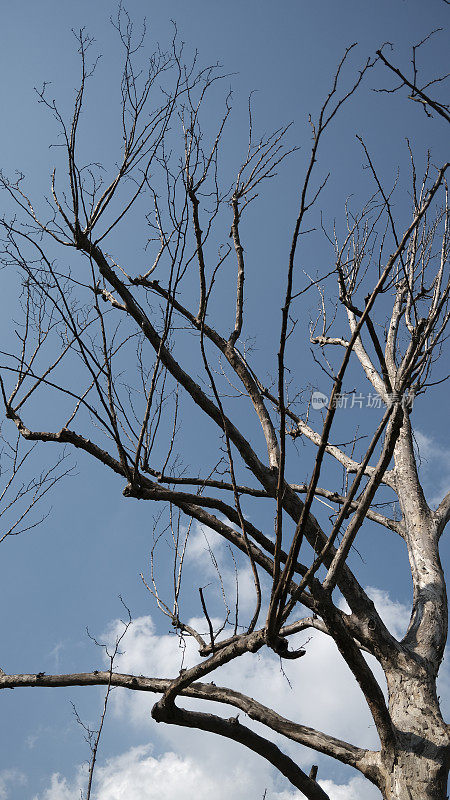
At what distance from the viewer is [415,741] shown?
2.43 meters

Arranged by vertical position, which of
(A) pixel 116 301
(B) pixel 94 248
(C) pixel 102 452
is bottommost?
(C) pixel 102 452

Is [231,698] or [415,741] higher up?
[231,698]

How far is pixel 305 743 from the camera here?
2.52 m

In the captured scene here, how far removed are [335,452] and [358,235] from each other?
176cm

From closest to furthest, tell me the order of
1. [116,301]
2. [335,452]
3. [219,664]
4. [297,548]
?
[297,548], [219,664], [116,301], [335,452]

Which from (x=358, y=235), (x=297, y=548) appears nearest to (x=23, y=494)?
(x=297, y=548)

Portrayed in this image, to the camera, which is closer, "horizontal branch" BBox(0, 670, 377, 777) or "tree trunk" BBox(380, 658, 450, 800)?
"tree trunk" BBox(380, 658, 450, 800)

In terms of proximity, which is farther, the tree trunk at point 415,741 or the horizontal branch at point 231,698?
the horizontal branch at point 231,698

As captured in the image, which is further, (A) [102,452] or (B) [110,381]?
(A) [102,452]

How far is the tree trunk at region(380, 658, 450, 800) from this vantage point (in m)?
2.33

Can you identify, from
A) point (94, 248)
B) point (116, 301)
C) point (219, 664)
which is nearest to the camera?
point (219, 664)

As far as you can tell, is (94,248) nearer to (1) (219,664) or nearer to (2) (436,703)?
(1) (219,664)

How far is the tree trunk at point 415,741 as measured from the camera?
2.33 meters

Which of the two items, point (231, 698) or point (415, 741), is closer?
point (415, 741)
